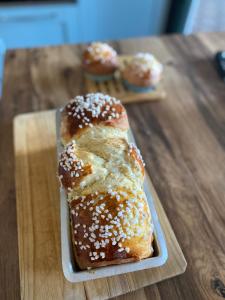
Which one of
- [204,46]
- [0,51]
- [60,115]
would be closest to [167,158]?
[60,115]

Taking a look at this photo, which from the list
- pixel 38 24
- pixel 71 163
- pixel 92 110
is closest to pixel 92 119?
pixel 92 110

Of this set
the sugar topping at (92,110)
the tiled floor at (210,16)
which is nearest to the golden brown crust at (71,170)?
the sugar topping at (92,110)

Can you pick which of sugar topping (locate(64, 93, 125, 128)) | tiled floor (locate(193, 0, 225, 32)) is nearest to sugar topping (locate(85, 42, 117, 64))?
sugar topping (locate(64, 93, 125, 128))

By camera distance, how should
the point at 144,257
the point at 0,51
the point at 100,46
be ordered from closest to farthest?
the point at 144,257 < the point at 100,46 < the point at 0,51

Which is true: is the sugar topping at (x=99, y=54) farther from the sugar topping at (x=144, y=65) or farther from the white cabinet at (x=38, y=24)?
the white cabinet at (x=38, y=24)

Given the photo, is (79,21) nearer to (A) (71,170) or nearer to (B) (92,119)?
(B) (92,119)

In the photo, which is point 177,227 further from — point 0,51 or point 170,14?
point 170,14
